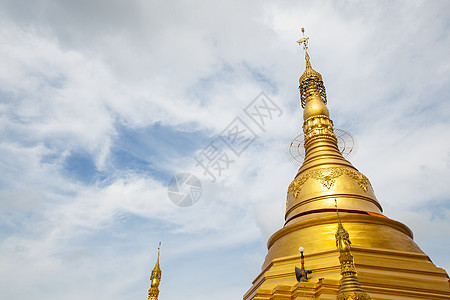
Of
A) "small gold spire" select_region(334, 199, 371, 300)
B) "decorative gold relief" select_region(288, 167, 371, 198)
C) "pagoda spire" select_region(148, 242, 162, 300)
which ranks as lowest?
"small gold spire" select_region(334, 199, 371, 300)

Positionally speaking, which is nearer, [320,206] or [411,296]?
[411,296]

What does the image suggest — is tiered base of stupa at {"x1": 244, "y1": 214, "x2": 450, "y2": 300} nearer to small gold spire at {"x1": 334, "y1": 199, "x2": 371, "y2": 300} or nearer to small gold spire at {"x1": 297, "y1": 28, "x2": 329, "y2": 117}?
small gold spire at {"x1": 334, "y1": 199, "x2": 371, "y2": 300}

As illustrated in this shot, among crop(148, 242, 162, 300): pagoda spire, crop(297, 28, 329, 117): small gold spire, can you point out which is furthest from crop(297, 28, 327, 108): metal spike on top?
crop(148, 242, 162, 300): pagoda spire

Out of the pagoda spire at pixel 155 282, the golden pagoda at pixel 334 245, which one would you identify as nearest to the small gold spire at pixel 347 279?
the golden pagoda at pixel 334 245

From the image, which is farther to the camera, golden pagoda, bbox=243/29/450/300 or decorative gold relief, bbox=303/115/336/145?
decorative gold relief, bbox=303/115/336/145

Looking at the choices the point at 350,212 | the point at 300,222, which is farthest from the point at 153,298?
the point at 350,212

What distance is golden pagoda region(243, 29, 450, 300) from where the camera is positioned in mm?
10352

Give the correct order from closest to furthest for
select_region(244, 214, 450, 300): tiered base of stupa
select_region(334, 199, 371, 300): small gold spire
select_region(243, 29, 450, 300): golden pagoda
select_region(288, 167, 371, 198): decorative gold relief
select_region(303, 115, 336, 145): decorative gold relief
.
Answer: select_region(334, 199, 371, 300): small gold spire < select_region(244, 214, 450, 300): tiered base of stupa < select_region(243, 29, 450, 300): golden pagoda < select_region(288, 167, 371, 198): decorative gold relief < select_region(303, 115, 336, 145): decorative gold relief

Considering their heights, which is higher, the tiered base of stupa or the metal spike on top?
the metal spike on top

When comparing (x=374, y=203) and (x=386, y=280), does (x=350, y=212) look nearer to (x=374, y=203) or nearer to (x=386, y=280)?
(x=374, y=203)

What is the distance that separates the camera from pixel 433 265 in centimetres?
1200

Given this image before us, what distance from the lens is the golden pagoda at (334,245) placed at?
10352 millimetres

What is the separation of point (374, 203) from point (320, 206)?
2837mm

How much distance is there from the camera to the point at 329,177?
15117 mm
